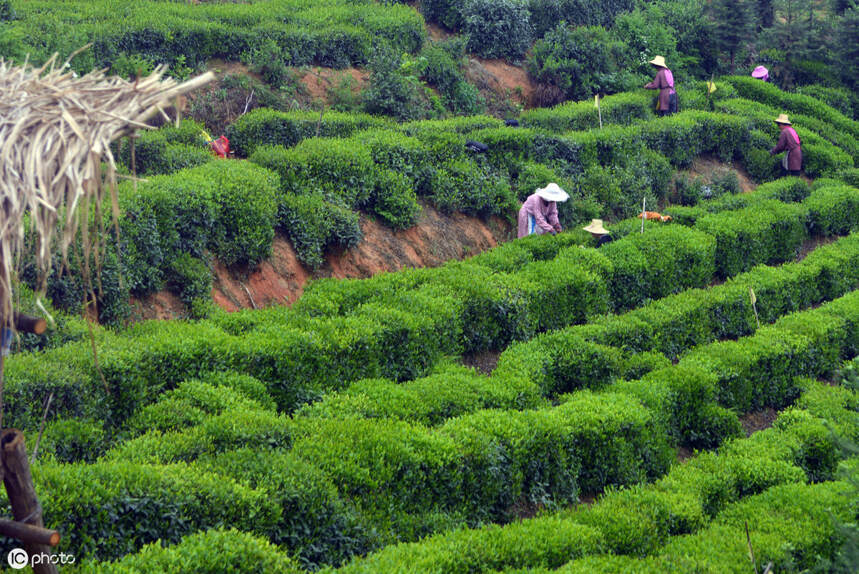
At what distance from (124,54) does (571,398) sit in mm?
10104

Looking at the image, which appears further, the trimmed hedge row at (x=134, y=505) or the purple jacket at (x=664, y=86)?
the purple jacket at (x=664, y=86)

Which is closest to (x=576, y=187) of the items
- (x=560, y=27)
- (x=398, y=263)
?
(x=398, y=263)

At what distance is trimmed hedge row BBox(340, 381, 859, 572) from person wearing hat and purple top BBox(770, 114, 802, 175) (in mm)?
10697

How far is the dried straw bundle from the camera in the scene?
4.68 metres

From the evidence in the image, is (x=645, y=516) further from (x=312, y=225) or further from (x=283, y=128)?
(x=283, y=128)

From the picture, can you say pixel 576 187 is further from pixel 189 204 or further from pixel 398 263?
pixel 189 204

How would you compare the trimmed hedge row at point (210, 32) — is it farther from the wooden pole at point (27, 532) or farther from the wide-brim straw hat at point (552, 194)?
the wooden pole at point (27, 532)

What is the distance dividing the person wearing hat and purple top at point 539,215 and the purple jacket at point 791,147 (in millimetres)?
8244

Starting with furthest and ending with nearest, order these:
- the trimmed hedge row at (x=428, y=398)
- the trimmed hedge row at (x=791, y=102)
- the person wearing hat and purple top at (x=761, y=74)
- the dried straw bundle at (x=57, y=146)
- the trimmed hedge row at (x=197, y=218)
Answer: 1. the person wearing hat and purple top at (x=761, y=74)
2. the trimmed hedge row at (x=791, y=102)
3. the trimmed hedge row at (x=197, y=218)
4. the trimmed hedge row at (x=428, y=398)
5. the dried straw bundle at (x=57, y=146)

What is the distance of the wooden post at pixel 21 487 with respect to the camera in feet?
16.0

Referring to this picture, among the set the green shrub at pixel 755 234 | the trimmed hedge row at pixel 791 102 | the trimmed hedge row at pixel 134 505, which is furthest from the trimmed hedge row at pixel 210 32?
the trimmed hedge row at pixel 791 102

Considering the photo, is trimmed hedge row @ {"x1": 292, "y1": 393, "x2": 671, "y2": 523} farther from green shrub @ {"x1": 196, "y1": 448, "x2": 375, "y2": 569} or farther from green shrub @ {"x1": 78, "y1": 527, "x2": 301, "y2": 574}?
green shrub @ {"x1": 78, "y1": 527, "x2": 301, "y2": 574}

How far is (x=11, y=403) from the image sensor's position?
7.32m

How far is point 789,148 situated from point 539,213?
8.98 m
